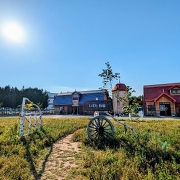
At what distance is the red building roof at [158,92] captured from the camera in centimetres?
2716

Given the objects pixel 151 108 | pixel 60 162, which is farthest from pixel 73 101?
pixel 60 162

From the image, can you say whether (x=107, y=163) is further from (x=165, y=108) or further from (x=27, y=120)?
(x=165, y=108)

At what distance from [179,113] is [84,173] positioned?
2695 cm

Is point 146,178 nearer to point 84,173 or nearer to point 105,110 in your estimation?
point 84,173

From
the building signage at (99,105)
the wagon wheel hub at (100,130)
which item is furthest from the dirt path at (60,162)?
the building signage at (99,105)

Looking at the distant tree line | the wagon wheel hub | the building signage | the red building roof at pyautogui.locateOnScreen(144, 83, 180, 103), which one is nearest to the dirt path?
the wagon wheel hub

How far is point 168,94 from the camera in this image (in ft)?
91.8

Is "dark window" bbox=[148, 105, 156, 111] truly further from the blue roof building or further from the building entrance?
the blue roof building

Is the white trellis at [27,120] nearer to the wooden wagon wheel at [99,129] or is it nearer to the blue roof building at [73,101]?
the wooden wagon wheel at [99,129]

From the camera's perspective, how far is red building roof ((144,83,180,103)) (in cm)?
2716

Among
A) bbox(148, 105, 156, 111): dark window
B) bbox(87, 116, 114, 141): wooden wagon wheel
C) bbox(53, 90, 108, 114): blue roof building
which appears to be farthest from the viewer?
bbox(53, 90, 108, 114): blue roof building

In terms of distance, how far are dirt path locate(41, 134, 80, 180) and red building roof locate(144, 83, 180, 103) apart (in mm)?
24475

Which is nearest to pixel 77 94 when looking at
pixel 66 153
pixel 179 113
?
pixel 179 113

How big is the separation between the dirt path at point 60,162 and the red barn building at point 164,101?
24230mm
